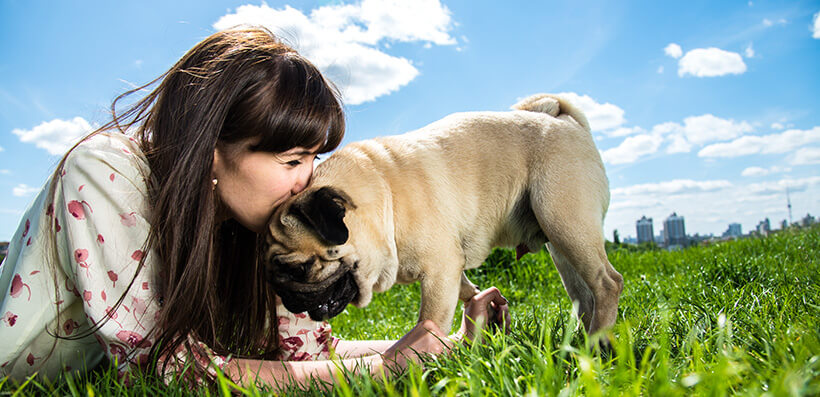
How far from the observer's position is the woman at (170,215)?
6.59 ft

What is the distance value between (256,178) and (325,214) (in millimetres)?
379

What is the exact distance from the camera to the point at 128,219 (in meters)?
2.05

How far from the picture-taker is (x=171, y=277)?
7.06ft

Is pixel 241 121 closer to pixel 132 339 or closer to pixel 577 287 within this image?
pixel 132 339

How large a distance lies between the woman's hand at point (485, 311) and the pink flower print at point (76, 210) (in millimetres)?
Result: 1751

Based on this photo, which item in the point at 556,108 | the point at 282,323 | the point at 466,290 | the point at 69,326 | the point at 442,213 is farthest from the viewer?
the point at 556,108

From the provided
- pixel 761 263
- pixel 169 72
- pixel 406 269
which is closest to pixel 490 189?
pixel 406 269

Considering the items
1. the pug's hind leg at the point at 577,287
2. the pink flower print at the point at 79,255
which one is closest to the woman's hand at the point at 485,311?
the pug's hind leg at the point at 577,287

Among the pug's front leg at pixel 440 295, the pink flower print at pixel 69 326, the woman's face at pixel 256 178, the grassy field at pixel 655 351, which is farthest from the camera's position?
the pug's front leg at pixel 440 295

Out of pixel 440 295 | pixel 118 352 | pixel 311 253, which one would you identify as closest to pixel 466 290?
pixel 440 295

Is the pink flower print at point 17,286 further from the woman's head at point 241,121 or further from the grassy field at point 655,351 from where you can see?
the woman's head at point 241,121

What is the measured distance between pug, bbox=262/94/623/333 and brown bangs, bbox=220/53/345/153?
29 cm

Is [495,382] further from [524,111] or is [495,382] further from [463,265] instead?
[524,111]

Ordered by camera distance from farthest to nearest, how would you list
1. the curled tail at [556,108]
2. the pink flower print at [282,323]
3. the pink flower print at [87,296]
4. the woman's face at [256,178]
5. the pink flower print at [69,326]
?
the curled tail at [556,108]
the pink flower print at [282,323]
the woman's face at [256,178]
the pink flower print at [69,326]
the pink flower print at [87,296]
